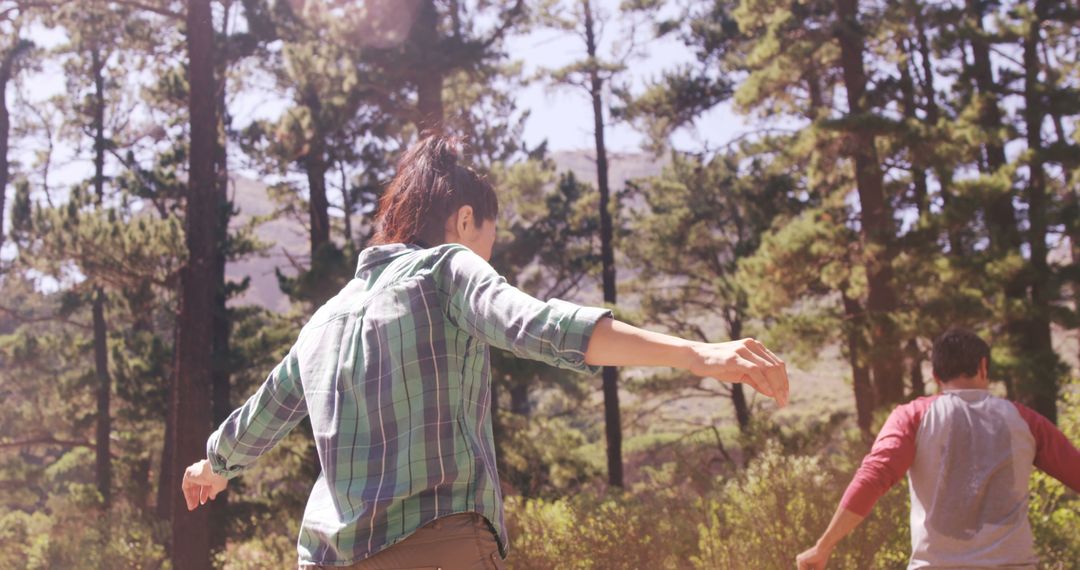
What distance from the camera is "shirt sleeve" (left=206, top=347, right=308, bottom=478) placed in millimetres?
2191

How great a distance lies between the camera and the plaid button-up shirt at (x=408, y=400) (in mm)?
1760

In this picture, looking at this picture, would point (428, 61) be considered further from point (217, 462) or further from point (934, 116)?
point (217, 462)

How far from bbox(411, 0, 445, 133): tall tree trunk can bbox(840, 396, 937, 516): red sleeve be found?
570 inches

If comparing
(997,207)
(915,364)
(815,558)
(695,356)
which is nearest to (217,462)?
(695,356)

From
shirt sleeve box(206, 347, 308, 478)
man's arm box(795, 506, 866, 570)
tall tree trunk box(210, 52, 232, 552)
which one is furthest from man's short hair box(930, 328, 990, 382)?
tall tree trunk box(210, 52, 232, 552)

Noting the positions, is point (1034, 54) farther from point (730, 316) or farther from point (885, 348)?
point (730, 316)

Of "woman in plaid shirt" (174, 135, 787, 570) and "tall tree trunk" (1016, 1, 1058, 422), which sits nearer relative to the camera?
"woman in plaid shirt" (174, 135, 787, 570)

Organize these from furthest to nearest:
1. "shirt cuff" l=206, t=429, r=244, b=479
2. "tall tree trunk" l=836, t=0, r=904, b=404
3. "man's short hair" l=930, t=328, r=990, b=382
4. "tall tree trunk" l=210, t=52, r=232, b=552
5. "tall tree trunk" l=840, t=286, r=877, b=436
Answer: "tall tree trunk" l=210, t=52, r=232, b=552 < "tall tree trunk" l=840, t=286, r=877, b=436 < "tall tree trunk" l=836, t=0, r=904, b=404 < "man's short hair" l=930, t=328, r=990, b=382 < "shirt cuff" l=206, t=429, r=244, b=479

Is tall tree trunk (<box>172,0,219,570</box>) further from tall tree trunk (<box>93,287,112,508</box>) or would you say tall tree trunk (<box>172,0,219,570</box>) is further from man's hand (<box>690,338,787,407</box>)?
tall tree trunk (<box>93,287,112,508</box>)

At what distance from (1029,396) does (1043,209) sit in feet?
9.85

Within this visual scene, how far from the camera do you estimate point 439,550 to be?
1.77 metres

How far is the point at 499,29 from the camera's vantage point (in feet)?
59.9

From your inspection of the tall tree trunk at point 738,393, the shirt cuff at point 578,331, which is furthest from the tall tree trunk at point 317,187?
the shirt cuff at point 578,331

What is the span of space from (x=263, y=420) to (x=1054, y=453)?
2536mm
